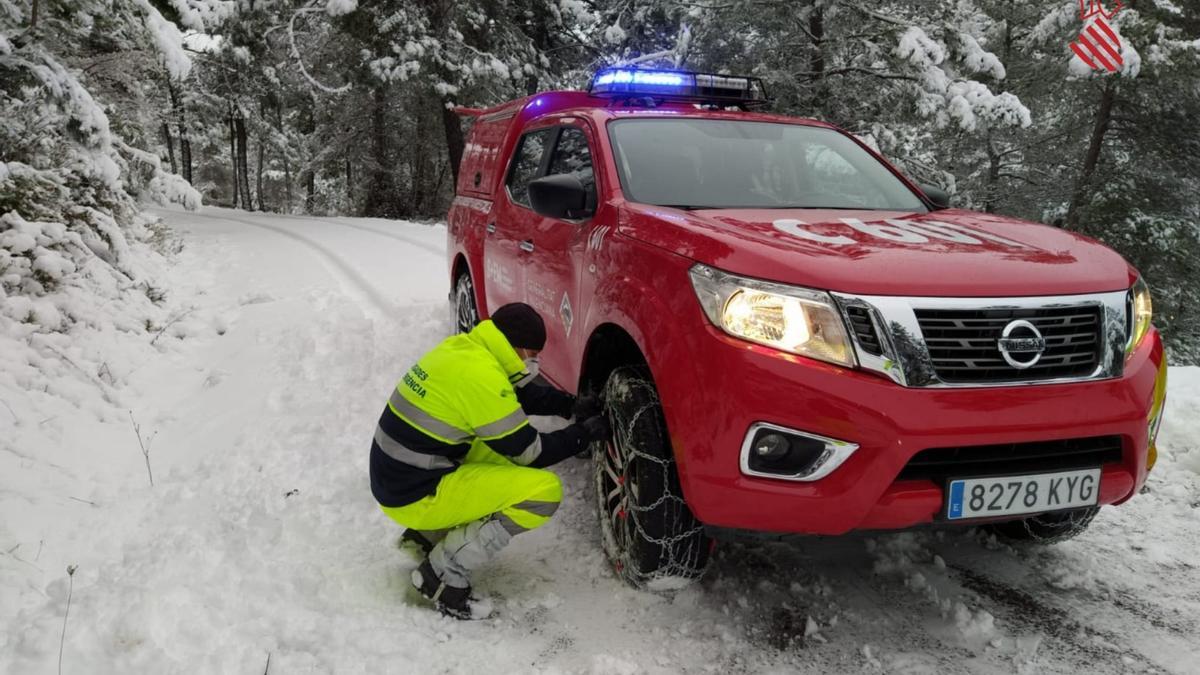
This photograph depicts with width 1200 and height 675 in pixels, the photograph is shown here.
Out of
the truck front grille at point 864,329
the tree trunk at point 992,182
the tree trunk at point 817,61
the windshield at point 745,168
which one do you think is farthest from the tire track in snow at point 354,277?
the tree trunk at point 992,182

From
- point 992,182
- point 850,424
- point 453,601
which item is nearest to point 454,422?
point 453,601

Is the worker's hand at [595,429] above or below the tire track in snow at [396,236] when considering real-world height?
above

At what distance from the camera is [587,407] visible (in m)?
3.41

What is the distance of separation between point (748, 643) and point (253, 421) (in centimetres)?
347

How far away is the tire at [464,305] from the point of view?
18.6 feet

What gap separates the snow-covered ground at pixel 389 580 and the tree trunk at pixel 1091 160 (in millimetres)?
12651

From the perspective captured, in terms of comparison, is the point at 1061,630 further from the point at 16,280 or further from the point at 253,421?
the point at 16,280

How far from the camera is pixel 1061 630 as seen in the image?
2877 millimetres

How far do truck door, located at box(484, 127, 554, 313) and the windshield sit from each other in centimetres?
81

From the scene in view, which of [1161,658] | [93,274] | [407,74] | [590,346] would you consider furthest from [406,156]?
[1161,658]

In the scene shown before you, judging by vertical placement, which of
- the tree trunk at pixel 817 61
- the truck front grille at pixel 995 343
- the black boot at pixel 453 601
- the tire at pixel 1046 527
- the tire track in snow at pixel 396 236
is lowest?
the tire track in snow at pixel 396 236

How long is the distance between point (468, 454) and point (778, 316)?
1453mm

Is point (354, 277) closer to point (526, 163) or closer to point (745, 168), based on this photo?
point (526, 163)

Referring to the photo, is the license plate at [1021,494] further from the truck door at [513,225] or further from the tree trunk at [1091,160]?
the tree trunk at [1091,160]
